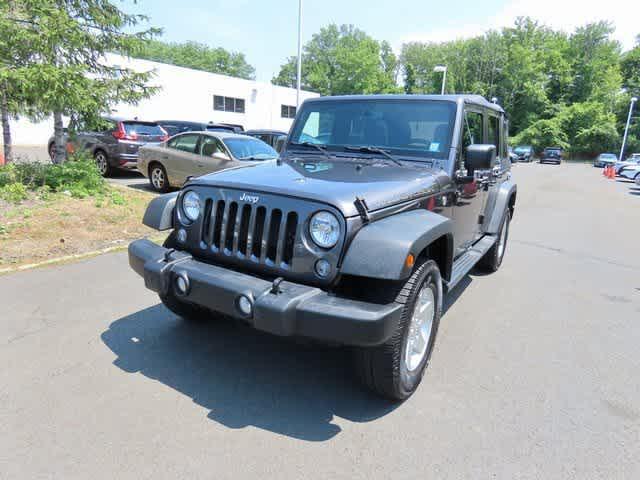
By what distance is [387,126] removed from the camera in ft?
12.4

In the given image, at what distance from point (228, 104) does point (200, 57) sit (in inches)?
2589

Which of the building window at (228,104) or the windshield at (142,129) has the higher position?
the building window at (228,104)

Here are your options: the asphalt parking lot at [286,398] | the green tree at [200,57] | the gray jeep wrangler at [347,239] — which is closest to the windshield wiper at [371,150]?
the gray jeep wrangler at [347,239]

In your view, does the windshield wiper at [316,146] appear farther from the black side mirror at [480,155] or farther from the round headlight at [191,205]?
the round headlight at [191,205]

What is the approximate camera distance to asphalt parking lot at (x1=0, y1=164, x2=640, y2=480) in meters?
2.30

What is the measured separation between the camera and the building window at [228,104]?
1198 inches

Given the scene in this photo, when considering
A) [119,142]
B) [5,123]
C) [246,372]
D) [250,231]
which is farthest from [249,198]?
[119,142]

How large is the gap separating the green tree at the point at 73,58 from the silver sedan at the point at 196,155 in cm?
158

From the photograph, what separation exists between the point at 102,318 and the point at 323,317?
2.54 meters

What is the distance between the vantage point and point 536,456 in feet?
7.89

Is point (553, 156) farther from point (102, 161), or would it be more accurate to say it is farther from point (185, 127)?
point (102, 161)

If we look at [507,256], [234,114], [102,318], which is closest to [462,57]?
[234,114]

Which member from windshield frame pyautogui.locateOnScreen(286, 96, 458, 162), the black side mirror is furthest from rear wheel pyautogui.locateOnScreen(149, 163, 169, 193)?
the black side mirror

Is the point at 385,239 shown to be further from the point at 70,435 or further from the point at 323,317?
the point at 70,435
